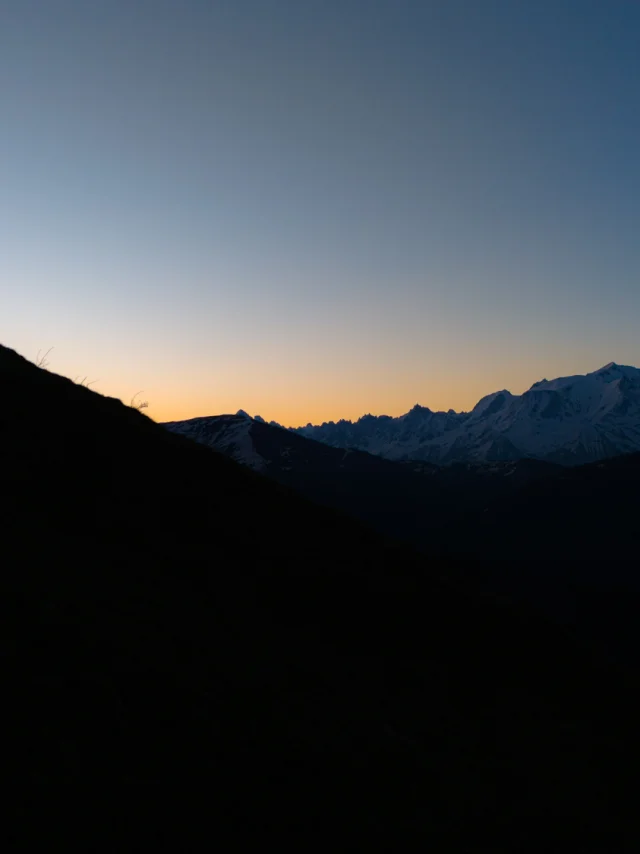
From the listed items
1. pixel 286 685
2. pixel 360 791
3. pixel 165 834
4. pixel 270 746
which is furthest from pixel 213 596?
pixel 165 834

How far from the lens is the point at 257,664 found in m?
18.1

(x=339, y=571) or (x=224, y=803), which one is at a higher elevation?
(x=339, y=571)

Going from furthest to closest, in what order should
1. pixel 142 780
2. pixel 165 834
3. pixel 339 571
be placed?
pixel 339 571
pixel 142 780
pixel 165 834

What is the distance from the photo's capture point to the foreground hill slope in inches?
508

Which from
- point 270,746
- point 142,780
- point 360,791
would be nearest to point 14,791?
point 142,780

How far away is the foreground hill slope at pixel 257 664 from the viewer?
42.3ft

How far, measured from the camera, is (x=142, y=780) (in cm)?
1153

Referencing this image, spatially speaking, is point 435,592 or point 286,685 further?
point 435,592

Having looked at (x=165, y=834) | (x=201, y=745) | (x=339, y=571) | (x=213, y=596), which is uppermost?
(x=339, y=571)

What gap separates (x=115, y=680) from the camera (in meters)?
13.8

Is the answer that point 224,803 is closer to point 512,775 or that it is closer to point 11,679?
point 11,679

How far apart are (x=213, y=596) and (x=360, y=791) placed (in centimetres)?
886

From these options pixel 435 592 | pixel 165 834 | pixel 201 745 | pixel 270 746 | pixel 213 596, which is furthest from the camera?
pixel 435 592

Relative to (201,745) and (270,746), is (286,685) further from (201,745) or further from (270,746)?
(201,745)
